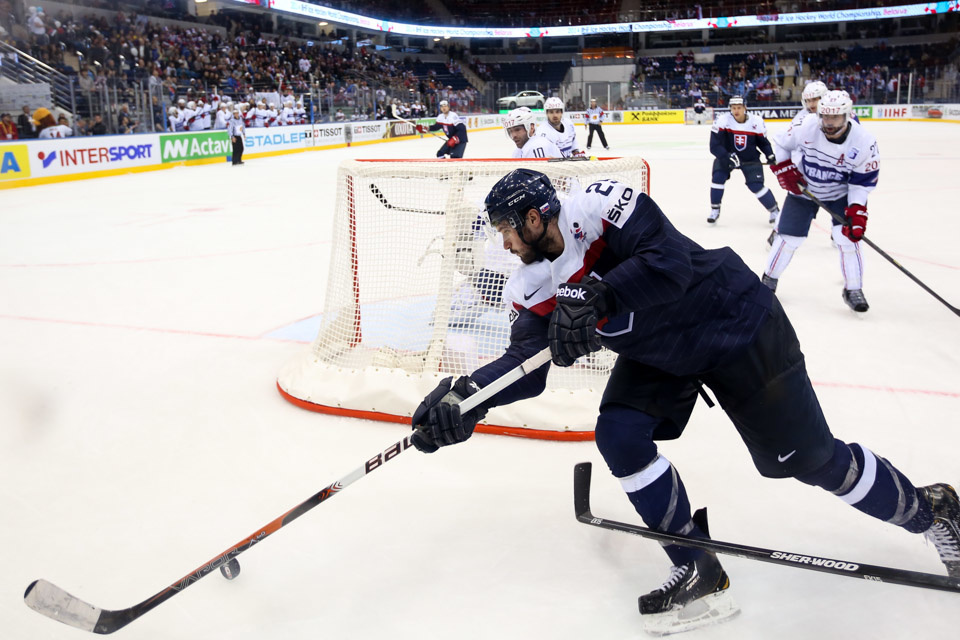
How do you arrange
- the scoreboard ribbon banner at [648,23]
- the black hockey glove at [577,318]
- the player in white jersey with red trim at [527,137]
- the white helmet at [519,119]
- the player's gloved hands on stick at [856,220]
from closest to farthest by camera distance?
the black hockey glove at [577,318], the player's gloved hands on stick at [856,220], the player in white jersey with red trim at [527,137], the white helmet at [519,119], the scoreboard ribbon banner at [648,23]

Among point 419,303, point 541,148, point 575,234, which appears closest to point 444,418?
point 575,234

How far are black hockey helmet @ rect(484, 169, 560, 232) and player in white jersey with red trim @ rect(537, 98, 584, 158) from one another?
494cm

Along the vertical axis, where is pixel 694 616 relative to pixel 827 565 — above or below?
below

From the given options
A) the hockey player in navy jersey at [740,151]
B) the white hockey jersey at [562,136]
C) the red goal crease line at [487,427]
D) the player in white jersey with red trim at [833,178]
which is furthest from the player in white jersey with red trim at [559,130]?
the red goal crease line at [487,427]

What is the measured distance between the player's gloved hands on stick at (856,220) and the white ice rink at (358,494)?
52 centimetres

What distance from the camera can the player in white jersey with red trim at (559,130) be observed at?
6773 mm

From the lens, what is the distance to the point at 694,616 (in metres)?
2.04

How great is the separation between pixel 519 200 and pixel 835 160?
139 inches

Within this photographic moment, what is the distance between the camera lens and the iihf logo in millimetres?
1858

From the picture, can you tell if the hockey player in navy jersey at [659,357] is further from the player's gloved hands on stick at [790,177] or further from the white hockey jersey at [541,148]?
the white hockey jersey at [541,148]

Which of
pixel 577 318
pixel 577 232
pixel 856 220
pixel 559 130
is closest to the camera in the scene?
pixel 577 318

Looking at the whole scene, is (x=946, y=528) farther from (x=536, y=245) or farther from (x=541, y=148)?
(x=541, y=148)

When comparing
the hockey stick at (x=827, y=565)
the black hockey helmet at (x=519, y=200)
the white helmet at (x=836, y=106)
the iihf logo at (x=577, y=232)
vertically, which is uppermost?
the white helmet at (x=836, y=106)

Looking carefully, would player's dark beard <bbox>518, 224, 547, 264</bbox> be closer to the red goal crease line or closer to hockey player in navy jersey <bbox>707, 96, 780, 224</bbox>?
the red goal crease line
